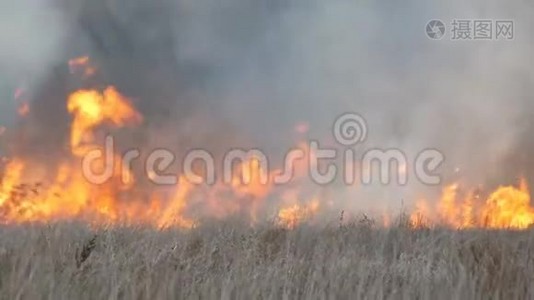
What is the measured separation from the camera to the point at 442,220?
345 inches

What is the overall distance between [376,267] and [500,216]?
4056 mm

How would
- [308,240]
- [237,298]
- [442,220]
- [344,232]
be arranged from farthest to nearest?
[442,220]
[344,232]
[308,240]
[237,298]

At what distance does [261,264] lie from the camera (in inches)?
218

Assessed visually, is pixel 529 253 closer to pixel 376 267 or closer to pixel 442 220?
pixel 376 267

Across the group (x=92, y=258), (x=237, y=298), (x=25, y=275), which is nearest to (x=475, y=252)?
(x=237, y=298)

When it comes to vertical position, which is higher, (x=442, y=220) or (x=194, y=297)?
(x=442, y=220)

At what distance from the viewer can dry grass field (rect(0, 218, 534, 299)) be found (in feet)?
15.2

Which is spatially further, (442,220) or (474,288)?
(442,220)

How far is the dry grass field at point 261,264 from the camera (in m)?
4.63

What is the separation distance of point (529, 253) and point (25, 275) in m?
3.58

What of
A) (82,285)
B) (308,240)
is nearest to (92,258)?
(82,285)

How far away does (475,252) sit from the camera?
5.79m

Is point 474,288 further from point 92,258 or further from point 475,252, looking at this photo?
point 92,258

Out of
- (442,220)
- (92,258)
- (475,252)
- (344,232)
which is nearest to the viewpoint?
(92,258)
